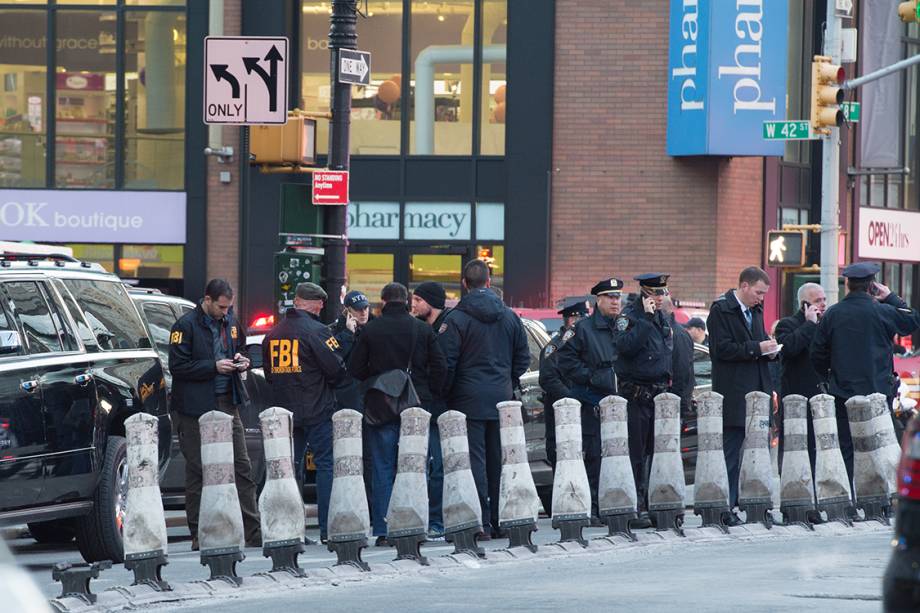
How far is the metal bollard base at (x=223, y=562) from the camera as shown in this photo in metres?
10.1

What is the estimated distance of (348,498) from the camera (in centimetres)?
1091

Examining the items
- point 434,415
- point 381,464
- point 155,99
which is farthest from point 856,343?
point 155,99

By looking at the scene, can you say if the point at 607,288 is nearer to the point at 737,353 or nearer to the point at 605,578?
the point at 737,353

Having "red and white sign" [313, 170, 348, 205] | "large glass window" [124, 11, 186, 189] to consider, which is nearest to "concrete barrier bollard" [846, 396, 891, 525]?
"red and white sign" [313, 170, 348, 205]

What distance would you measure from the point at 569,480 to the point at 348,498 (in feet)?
5.76

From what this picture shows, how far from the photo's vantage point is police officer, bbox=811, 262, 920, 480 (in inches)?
551

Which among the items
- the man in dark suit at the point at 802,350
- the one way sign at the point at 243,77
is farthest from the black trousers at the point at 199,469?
the man in dark suit at the point at 802,350

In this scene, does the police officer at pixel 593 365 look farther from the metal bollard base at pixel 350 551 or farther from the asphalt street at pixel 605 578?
the metal bollard base at pixel 350 551

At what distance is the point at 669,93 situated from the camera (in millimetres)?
28172

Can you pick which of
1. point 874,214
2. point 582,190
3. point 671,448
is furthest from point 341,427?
point 874,214

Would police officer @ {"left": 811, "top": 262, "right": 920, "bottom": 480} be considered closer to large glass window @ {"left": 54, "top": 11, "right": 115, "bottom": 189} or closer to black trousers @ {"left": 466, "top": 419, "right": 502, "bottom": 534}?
black trousers @ {"left": 466, "top": 419, "right": 502, "bottom": 534}

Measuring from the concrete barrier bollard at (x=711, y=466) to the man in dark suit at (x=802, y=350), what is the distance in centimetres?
159

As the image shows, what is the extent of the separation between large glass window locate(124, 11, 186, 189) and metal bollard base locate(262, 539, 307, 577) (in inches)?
746

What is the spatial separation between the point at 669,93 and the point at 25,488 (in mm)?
19126
